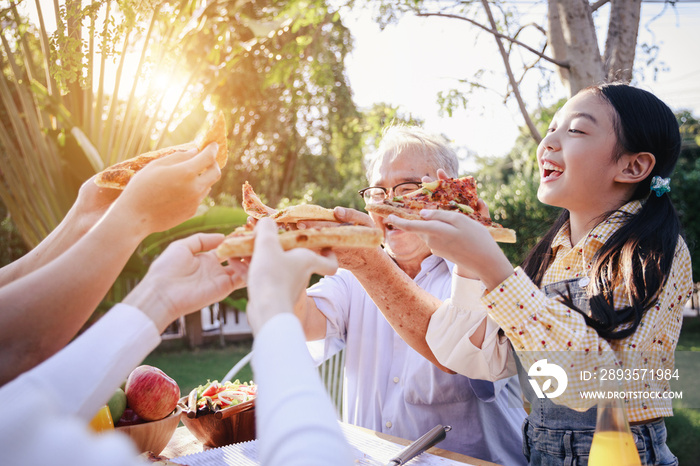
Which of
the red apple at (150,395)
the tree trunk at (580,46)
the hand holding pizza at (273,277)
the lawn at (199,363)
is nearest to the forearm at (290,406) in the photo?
the hand holding pizza at (273,277)

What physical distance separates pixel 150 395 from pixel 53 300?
0.77 meters

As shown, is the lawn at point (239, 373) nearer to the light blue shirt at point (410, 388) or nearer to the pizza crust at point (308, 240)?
the light blue shirt at point (410, 388)

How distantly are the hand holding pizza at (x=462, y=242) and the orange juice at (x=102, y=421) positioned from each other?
4.10ft

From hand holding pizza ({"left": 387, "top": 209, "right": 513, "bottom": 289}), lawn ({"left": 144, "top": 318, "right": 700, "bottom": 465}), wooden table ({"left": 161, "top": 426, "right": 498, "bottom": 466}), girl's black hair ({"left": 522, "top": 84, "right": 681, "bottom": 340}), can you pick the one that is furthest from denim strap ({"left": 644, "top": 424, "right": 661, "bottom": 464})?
lawn ({"left": 144, "top": 318, "right": 700, "bottom": 465})

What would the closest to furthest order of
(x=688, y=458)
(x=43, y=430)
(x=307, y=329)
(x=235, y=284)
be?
(x=43, y=430) < (x=235, y=284) < (x=307, y=329) < (x=688, y=458)

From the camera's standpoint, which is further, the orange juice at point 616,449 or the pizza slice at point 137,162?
the pizza slice at point 137,162

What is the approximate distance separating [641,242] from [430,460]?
1.29 metres

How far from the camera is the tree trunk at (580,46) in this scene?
3797mm

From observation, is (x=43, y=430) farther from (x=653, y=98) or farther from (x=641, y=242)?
(x=653, y=98)

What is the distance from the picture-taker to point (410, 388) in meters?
2.77

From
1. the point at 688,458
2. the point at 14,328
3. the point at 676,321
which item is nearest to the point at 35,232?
the point at 14,328

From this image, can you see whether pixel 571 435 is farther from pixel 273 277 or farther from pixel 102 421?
pixel 102 421

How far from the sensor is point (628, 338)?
79.4 inches

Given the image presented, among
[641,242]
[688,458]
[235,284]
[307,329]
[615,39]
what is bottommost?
[688,458]
